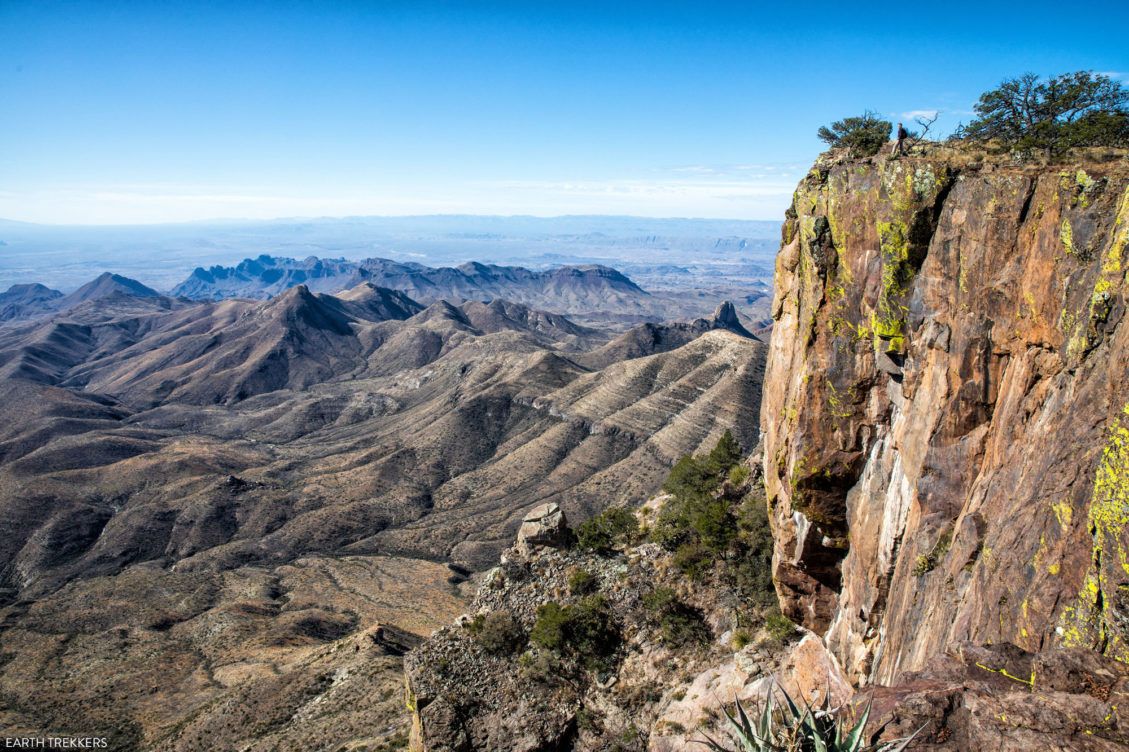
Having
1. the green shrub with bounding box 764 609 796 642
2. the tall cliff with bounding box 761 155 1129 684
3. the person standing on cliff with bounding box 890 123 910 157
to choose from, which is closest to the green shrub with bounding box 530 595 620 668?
the green shrub with bounding box 764 609 796 642

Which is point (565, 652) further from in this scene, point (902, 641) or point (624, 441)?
point (624, 441)

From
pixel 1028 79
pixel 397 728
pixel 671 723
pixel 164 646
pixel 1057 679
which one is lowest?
pixel 164 646

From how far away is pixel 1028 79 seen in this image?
24922 mm

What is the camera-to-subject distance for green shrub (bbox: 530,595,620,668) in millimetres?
34906

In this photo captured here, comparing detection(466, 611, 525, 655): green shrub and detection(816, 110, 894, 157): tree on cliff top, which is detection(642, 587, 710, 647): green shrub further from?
detection(816, 110, 894, 157): tree on cliff top

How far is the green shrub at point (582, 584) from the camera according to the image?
3891cm

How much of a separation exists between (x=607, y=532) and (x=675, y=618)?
36.4 ft

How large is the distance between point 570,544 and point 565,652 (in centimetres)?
1027

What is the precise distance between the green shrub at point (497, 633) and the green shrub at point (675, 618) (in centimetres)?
820

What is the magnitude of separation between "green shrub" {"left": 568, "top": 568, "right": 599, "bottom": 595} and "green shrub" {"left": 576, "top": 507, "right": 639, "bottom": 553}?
373 cm

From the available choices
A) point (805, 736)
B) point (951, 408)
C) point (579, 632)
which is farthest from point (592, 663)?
point (951, 408)

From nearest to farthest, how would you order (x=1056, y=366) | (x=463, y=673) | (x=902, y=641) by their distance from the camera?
1. (x=1056, y=366)
2. (x=902, y=641)
3. (x=463, y=673)

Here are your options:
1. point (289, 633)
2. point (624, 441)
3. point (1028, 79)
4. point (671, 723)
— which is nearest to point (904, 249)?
point (1028, 79)

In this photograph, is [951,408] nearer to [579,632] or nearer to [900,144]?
[900,144]
